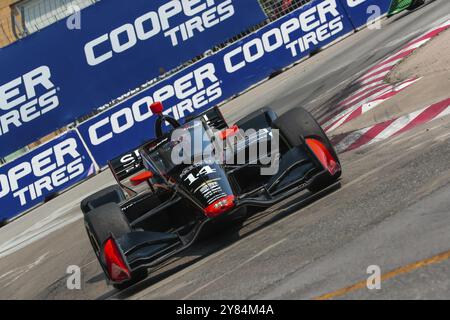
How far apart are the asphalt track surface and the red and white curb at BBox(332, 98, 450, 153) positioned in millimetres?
295

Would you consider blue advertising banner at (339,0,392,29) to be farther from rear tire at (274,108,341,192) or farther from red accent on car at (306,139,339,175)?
red accent on car at (306,139,339,175)

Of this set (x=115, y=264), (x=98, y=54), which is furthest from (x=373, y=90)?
(x=98, y=54)

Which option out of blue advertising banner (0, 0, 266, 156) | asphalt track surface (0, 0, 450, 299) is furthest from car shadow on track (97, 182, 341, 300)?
blue advertising banner (0, 0, 266, 156)

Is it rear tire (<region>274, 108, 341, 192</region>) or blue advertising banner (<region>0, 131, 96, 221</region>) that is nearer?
rear tire (<region>274, 108, 341, 192</region>)

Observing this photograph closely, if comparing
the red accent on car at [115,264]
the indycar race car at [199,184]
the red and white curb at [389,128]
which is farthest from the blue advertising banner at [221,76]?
the red accent on car at [115,264]

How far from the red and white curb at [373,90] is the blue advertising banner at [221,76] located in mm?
2639

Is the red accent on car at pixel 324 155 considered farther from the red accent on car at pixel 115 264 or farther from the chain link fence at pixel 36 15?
the chain link fence at pixel 36 15

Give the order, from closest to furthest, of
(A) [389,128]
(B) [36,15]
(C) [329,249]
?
(C) [329,249]
(A) [389,128]
(B) [36,15]

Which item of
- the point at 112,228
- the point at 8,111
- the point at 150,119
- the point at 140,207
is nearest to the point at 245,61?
the point at 150,119

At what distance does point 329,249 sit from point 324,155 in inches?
76.4

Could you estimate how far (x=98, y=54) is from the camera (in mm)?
15117

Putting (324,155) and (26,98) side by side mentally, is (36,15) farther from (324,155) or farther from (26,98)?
(324,155)

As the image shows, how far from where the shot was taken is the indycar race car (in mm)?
7375

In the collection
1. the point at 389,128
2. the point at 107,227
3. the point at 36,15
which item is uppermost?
the point at 36,15
